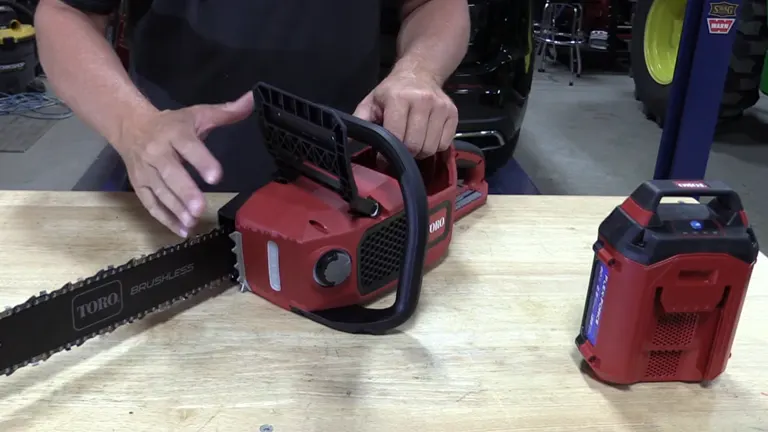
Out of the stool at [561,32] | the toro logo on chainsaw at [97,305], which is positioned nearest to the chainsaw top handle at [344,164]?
the toro logo on chainsaw at [97,305]

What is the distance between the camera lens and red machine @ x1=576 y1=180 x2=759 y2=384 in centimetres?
65

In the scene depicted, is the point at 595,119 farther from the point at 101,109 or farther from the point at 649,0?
the point at 101,109

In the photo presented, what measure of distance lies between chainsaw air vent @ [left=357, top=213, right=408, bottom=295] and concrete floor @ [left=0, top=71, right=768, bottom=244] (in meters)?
2.08

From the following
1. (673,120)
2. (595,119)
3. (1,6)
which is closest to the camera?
(673,120)

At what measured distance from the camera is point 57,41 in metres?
0.95

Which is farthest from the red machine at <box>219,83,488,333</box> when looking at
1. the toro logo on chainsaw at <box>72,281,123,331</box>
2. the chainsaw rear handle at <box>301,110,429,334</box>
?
the toro logo on chainsaw at <box>72,281,123,331</box>

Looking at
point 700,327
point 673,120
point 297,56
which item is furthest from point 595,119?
point 700,327

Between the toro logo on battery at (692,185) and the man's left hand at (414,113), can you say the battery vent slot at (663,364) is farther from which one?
the man's left hand at (414,113)

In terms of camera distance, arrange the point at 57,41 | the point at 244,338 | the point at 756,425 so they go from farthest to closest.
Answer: the point at 57,41 → the point at 244,338 → the point at 756,425

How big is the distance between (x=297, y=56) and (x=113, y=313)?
60 cm

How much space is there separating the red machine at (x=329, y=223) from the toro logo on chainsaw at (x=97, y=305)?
0.16 m

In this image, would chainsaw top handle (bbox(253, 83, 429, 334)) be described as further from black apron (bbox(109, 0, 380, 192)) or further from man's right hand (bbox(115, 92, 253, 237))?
black apron (bbox(109, 0, 380, 192))

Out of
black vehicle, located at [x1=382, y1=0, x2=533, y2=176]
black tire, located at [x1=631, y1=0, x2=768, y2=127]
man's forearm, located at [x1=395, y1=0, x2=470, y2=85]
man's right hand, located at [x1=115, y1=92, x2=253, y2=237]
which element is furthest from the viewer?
black tire, located at [x1=631, y1=0, x2=768, y2=127]

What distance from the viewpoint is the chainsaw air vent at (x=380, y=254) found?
2.69 ft
